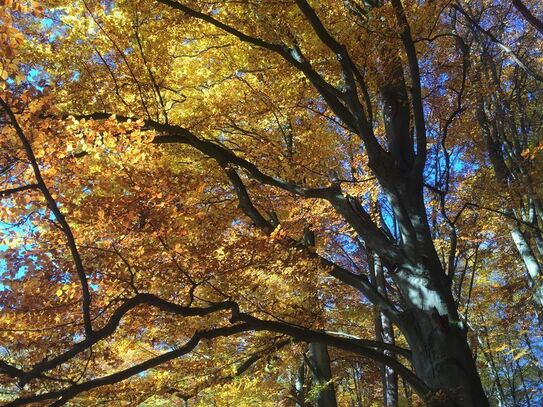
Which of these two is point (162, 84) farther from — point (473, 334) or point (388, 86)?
point (473, 334)

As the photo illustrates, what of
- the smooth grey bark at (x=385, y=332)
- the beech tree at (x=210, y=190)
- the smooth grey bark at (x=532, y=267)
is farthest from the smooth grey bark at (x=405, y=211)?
the smooth grey bark at (x=532, y=267)

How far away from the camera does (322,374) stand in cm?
955

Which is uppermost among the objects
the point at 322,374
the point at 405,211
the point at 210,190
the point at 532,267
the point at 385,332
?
the point at 210,190

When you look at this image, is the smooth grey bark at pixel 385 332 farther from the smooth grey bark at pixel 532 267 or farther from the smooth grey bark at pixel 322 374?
the smooth grey bark at pixel 532 267

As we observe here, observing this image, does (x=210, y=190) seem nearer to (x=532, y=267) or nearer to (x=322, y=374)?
(x=322, y=374)

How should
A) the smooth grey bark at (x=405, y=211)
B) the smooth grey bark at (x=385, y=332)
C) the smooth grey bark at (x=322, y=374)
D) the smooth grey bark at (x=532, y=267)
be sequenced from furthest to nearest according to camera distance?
the smooth grey bark at (x=385, y=332), the smooth grey bark at (x=322, y=374), the smooth grey bark at (x=532, y=267), the smooth grey bark at (x=405, y=211)

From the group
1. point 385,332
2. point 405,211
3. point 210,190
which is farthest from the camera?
point 385,332

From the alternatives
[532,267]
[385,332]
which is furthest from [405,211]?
[385,332]

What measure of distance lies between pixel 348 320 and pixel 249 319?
9578mm

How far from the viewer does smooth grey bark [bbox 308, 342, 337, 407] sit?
919 centimetres

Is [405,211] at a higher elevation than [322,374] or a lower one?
higher

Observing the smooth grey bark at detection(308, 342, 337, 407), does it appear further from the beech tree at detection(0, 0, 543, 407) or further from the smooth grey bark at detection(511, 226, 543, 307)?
the smooth grey bark at detection(511, 226, 543, 307)

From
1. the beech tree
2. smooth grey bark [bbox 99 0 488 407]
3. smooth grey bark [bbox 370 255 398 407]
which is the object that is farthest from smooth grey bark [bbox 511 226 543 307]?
smooth grey bark [bbox 99 0 488 407]

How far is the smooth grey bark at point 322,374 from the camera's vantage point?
919 centimetres
